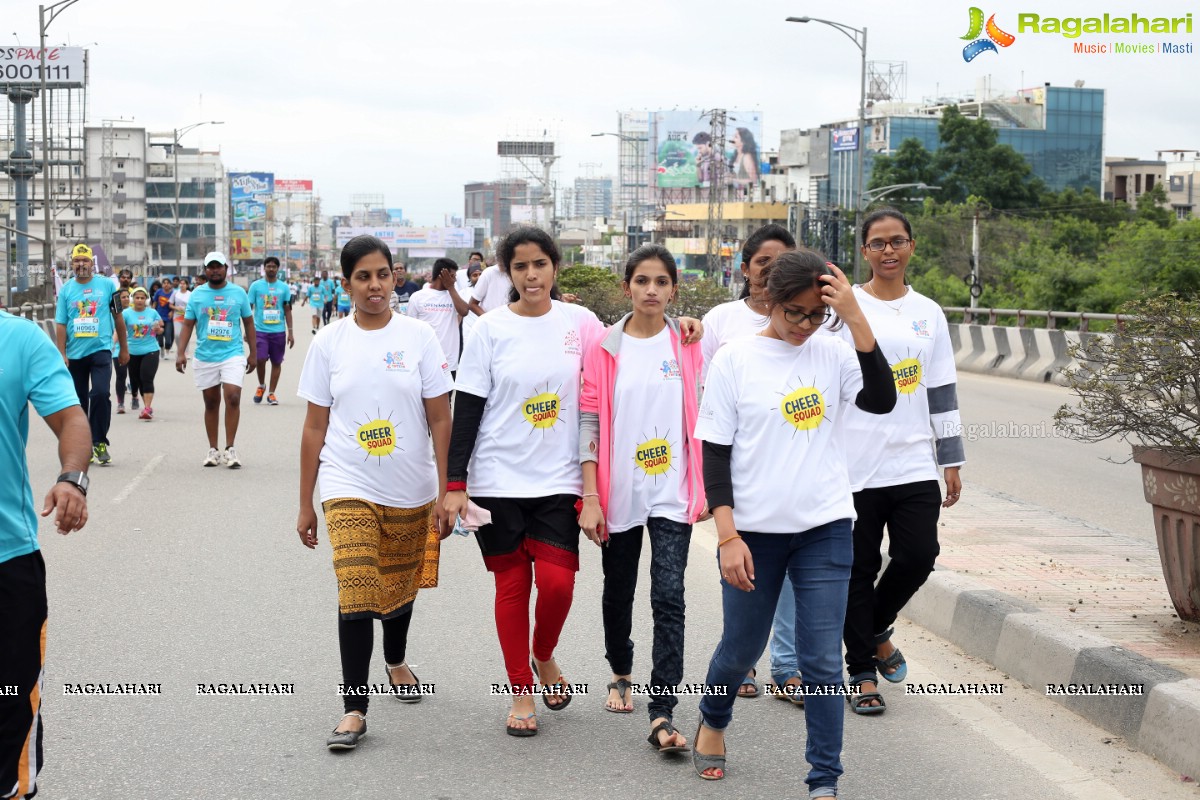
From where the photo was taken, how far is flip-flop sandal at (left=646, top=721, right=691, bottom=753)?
4945 mm

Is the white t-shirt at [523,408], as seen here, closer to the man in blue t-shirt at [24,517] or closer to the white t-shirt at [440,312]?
the man in blue t-shirt at [24,517]

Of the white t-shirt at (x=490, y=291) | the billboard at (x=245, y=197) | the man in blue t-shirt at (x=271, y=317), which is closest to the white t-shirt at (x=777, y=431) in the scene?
the white t-shirt at (x=490, y=291)

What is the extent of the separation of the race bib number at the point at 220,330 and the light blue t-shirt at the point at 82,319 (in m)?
0.93

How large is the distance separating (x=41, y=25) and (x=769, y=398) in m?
31.1

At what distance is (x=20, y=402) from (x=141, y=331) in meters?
13.4

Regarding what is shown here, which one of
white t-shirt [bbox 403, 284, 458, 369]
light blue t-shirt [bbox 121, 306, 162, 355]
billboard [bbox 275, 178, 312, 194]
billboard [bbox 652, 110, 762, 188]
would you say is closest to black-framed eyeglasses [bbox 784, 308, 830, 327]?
white t-shirt [bbox 403, 284, 458, 369]

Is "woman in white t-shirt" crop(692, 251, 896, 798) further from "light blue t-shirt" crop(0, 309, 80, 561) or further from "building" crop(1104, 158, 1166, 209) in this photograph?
"building" crop(1104, 158, 1166, 209)

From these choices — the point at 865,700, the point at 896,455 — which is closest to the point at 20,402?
the point at 896,455

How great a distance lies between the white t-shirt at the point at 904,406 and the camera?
535 cm

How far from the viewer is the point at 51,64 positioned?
7694cm

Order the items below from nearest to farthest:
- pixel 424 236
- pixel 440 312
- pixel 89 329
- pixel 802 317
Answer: pixel 802 317 → pixel 89 329 → pixel 440 312 → pixel 424 236

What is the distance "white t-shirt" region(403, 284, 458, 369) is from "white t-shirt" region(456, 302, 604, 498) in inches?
306

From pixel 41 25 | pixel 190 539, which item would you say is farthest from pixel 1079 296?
pixel 190 539

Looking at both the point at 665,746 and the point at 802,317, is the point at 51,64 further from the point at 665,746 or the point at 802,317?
the point at 802,317
